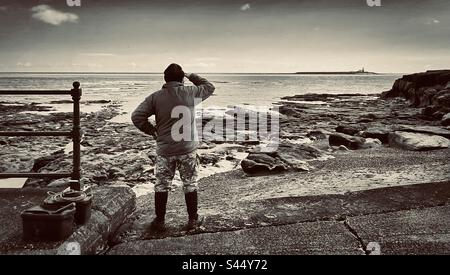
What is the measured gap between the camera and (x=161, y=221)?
3.67 metres

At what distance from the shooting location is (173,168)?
3670 millimetres

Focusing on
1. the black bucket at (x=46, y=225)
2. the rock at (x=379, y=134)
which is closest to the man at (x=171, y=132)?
the black bucket at (x=46, y=225)

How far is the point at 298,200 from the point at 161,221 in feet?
5.08

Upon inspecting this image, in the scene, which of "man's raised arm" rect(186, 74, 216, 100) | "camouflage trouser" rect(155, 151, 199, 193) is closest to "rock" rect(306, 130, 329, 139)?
"man's raised arm" rect(186, 74, 216, 100)

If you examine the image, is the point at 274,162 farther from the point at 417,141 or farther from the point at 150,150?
the point at 150,150

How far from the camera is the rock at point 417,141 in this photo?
27.4 ft

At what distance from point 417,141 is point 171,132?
22.5ft

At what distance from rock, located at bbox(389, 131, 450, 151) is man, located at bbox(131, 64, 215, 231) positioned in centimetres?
633

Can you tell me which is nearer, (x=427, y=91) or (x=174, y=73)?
(x=174, y=73)

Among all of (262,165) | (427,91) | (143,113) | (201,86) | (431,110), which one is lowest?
(262,165)

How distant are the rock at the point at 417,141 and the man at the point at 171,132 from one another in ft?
20.8

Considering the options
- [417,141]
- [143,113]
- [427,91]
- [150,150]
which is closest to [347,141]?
[417,141]

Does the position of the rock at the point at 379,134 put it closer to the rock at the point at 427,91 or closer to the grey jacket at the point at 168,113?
the grey jacket at the point at 168,113
